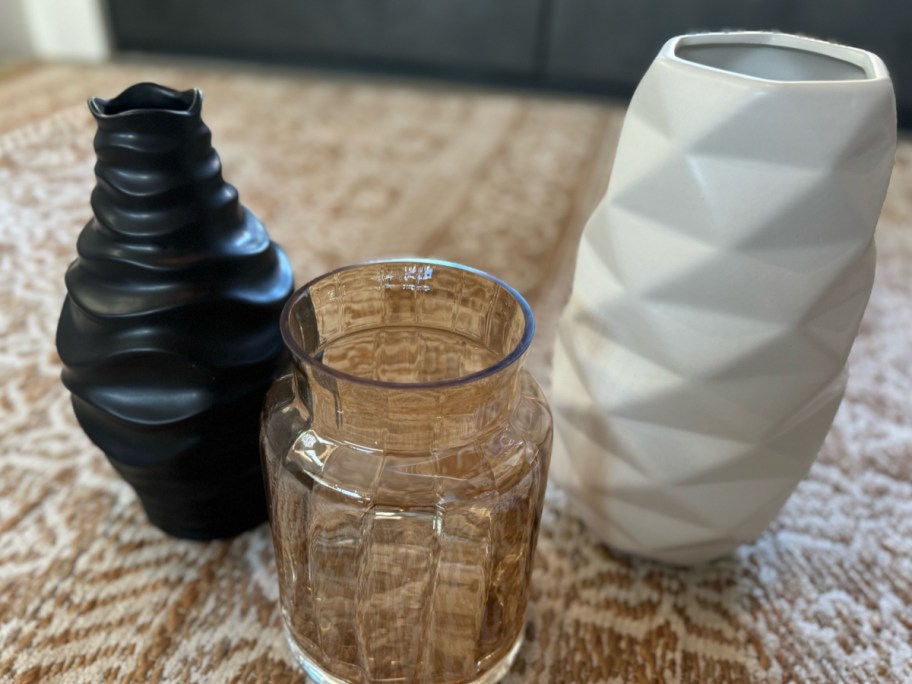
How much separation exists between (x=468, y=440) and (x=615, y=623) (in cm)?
13

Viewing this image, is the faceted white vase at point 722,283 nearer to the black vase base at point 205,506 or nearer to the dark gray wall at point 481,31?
the black vase base at point 205,506

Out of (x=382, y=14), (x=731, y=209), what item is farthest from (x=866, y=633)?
(x=382, y=14)

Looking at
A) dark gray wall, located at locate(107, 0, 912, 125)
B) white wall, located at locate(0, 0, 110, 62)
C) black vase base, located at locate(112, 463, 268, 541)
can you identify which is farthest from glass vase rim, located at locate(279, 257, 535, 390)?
white wall, located at locate(0, 0, 110, 62)

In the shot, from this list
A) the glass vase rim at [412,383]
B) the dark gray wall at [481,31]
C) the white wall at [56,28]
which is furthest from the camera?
the white wall at [56,28]

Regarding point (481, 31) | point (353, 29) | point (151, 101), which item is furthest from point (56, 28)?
point (151, 101)

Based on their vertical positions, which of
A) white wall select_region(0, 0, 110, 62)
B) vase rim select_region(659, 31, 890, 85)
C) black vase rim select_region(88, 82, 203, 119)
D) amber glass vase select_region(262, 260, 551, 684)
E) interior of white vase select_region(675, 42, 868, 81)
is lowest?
white wall select_region(0, 0, 110, 62)

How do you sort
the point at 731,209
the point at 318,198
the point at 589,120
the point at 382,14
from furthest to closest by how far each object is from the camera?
1. the point at 382,14
2. the point at 589,120
3. the point at 318,198
4. the point at 731,209

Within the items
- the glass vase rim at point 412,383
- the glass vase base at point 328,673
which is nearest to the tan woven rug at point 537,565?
the glass vase base at point 328,673

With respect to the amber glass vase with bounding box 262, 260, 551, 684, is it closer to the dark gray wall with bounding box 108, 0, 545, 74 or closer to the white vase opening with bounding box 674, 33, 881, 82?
the white vase opening with bounding box 674, 33, 881, 82

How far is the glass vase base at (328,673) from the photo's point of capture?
32cm

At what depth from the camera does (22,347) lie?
0.51 metres

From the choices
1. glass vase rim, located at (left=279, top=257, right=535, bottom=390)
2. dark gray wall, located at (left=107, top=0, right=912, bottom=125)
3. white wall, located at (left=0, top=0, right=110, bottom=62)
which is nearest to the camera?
glass vase rim, located at (left=279, top=257, right=535, bottom=390)

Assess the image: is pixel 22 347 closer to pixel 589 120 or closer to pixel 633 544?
pixel 633 544

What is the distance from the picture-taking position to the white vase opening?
300 millimetres
